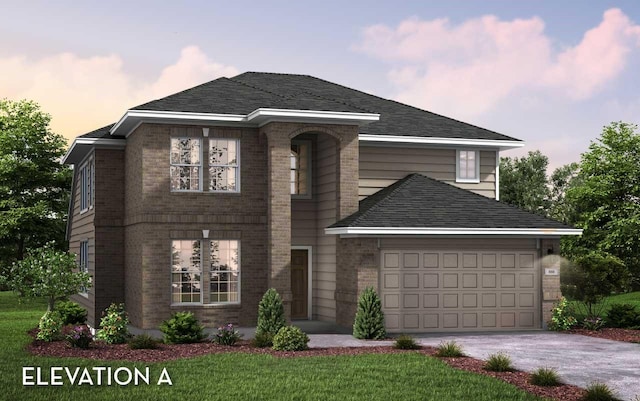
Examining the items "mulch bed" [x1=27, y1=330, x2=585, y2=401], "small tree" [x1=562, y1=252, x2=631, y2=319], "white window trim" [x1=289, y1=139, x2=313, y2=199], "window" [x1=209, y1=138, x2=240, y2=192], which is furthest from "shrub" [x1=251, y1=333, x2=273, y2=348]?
"small tree" [x1=562, y1=252, x2=631, y2=319]

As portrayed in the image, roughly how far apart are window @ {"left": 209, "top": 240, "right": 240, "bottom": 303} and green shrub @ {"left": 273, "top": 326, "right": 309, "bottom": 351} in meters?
5.10

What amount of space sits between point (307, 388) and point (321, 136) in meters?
12.8

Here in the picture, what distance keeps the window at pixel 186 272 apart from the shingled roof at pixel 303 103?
12.4 feet

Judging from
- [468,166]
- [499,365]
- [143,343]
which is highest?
[468,166]

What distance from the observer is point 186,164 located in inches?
977

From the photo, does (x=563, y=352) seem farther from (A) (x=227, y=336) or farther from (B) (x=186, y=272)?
(B) (x=186, y=272)

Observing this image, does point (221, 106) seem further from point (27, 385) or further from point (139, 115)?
point (27, 385)

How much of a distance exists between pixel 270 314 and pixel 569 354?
7.52m

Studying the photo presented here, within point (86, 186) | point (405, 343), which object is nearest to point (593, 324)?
point (405, 343)

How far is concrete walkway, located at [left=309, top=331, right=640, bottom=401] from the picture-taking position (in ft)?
54.6

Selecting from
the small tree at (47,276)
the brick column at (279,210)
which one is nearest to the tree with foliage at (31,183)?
the small tree at (47,276)

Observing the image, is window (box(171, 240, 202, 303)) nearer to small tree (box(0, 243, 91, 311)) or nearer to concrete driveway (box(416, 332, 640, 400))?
small tree (box(0, 243, 91, 311))

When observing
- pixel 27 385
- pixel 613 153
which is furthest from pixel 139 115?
pixel 613 153

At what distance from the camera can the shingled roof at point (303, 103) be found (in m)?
24.7
